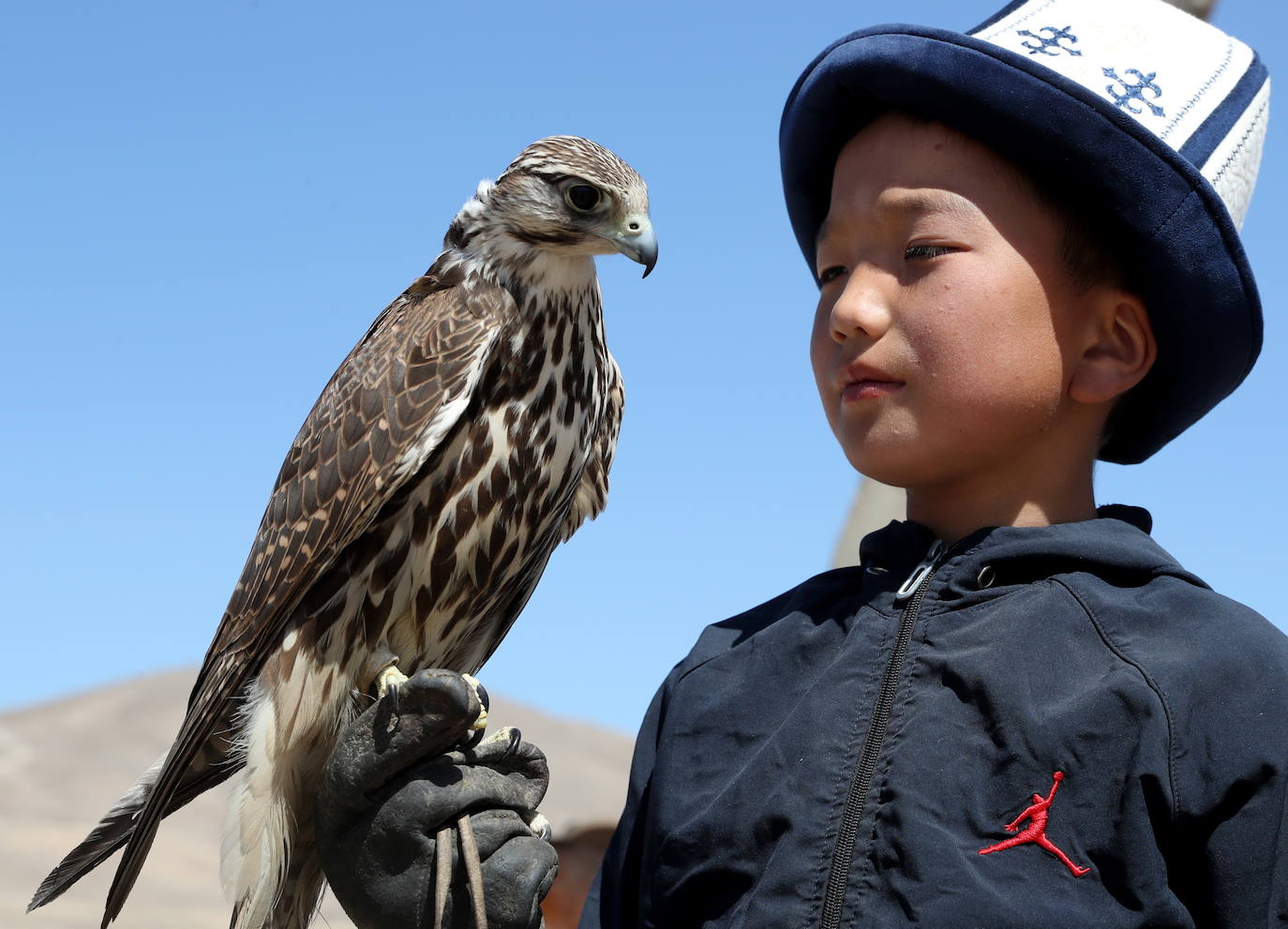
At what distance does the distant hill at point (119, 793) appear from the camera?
15.5 m

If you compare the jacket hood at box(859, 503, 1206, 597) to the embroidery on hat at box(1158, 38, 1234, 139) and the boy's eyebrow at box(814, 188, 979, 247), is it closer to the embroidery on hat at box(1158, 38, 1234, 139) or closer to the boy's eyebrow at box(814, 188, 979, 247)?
the boy's eyebrow at box(814, 188, 979, 247)

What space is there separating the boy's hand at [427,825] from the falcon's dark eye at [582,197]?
1071 mm

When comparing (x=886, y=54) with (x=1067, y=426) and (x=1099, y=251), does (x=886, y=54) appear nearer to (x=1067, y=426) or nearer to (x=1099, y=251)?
(x=1099, y=251)

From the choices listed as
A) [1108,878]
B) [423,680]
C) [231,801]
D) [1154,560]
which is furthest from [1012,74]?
[231,801]

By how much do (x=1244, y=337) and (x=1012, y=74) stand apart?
22.5 inches

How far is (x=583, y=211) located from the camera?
2.92m

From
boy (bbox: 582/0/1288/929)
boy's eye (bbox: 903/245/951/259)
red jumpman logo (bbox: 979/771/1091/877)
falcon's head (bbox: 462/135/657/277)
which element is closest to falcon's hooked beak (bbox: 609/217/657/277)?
falcon's head (bbox: 462/135/657/277)

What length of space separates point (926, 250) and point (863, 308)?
0.13m

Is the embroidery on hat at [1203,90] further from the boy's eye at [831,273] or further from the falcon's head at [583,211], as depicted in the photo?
the falcon's head at [583,211]

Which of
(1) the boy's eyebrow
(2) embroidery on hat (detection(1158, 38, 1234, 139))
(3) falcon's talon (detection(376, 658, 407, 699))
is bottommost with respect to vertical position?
(3) falcon's talon (detection(376, 658, 407, 699))

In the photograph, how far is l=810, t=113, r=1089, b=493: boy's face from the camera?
2037 mm

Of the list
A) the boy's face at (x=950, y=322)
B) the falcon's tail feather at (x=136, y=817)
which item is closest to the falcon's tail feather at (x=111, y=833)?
the falcon's tail feather at (x=136, y=817)

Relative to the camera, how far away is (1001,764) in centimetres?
186

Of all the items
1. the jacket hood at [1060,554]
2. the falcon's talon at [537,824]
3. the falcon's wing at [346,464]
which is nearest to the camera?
the jacket hood at [1060,554]
